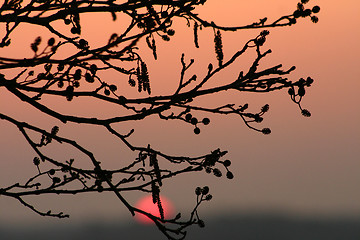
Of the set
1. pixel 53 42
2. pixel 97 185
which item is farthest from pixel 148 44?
pixel 97 185

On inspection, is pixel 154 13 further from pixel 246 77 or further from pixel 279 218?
pixel 279 218

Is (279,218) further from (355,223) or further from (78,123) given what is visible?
(78,123)

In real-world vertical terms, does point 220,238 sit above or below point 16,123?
above

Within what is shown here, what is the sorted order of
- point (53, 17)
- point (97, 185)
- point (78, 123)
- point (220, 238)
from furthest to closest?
point (220, 238), point (97, 185), point (78, 123), point (53, 17)

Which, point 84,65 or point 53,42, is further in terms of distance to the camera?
point 84,65

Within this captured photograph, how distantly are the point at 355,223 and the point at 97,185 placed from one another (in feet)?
524

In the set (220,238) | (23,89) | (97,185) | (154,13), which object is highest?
(220,238)

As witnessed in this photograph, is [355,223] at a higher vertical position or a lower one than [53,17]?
higher

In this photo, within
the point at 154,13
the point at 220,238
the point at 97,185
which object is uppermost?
the point at 220,238

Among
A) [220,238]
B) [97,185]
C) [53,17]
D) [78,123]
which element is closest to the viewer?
[53,17]

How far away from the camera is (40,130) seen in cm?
929

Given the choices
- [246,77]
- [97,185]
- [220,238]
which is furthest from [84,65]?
[220,238]

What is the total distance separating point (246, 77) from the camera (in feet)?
27.8

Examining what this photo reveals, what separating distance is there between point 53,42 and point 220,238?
153 m
